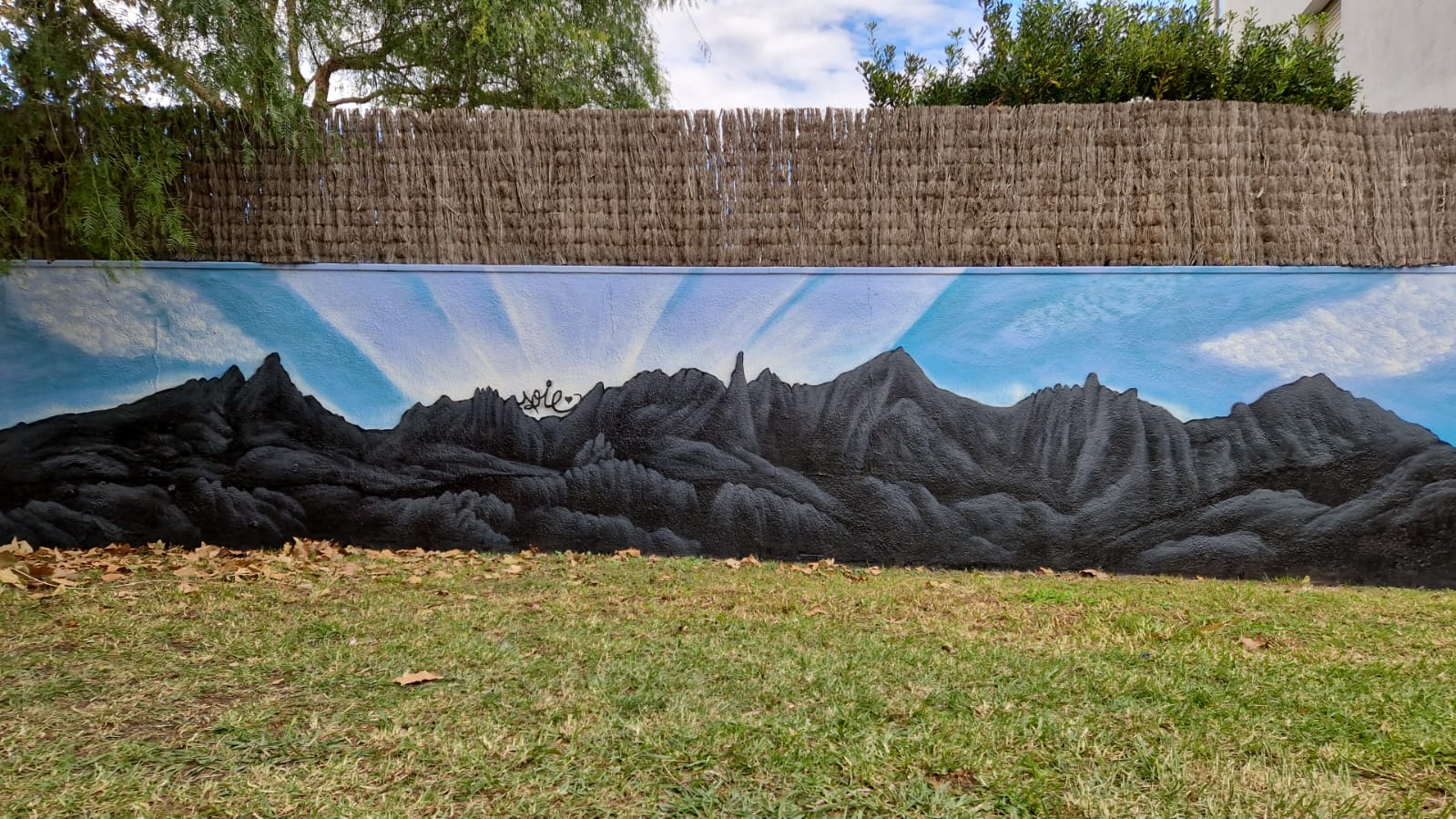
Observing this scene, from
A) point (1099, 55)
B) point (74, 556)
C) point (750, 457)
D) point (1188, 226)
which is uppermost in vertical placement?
point (1099, 55)

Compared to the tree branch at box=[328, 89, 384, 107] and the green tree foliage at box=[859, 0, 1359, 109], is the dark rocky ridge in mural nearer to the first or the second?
the green tree foliage at box=[859, 0, 1359, 109]

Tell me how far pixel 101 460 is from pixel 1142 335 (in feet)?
23.1

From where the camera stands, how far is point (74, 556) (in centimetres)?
555

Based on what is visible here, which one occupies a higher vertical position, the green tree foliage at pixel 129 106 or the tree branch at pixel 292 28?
the tree branch at pixel 292 28

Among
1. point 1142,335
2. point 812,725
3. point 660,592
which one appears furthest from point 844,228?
point 812,725

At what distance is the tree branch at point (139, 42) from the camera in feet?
16.9

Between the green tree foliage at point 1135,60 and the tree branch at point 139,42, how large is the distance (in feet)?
18.0

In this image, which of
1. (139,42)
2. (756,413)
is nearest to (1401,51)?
(756,413)

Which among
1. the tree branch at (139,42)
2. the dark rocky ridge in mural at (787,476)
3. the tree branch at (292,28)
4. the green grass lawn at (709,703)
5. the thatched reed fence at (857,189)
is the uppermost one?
the tree branch at (292,28)

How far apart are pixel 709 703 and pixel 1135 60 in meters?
5.79

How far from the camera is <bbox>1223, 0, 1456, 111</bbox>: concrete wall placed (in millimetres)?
7102

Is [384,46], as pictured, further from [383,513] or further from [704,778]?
[704,778]

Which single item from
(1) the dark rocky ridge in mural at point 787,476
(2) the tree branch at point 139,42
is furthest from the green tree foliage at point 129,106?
(1) the dark rocky ridge in mural at point 787,476

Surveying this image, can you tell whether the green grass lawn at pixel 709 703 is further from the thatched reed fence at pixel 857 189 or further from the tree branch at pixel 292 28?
the tree branch at pixel 292 28
